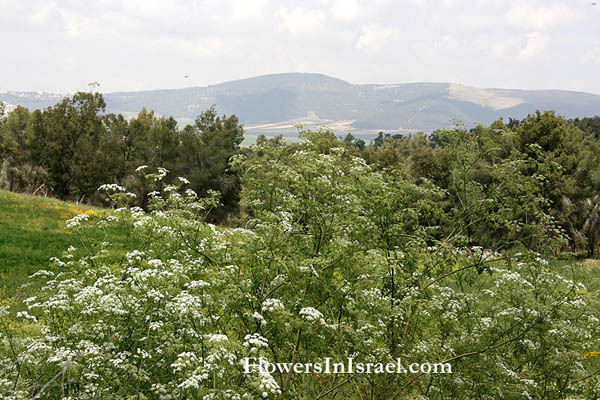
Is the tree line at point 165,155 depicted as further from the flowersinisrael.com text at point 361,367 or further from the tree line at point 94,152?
the flowersinisrael.com text at point 361,367

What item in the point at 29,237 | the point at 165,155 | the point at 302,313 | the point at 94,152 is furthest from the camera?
the point at 165,155

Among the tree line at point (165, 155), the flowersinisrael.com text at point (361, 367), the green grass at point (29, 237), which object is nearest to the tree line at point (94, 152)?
the tree line at point (165, 155)

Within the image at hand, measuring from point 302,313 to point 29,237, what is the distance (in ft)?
49.6

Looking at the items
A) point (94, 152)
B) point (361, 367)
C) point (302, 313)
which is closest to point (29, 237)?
point (302, 313)

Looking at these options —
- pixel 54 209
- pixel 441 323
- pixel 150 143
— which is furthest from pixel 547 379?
pixel 150 143

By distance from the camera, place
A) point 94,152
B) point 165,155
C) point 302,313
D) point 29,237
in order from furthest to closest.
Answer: point 165,155 → point 94,152 → point 29,237 → point 302,313

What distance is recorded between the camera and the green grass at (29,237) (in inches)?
484

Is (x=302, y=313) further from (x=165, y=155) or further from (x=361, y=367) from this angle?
(x=165, y=155)

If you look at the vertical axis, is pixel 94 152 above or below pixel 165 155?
above

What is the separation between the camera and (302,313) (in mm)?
4227

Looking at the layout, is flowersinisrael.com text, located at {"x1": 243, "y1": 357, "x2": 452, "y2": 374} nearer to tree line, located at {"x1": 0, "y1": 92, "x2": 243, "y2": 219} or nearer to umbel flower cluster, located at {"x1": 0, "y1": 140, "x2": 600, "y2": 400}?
umbel flower cluster, located at {"x1": 0, "y1": 140, "x2": 600, "y2": 400}

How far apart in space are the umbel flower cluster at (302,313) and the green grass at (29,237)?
15.1ft

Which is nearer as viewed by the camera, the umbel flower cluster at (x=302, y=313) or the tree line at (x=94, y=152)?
the umbel flower cluster at (x=302, y=313)

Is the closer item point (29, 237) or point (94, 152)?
point (29, 237)
